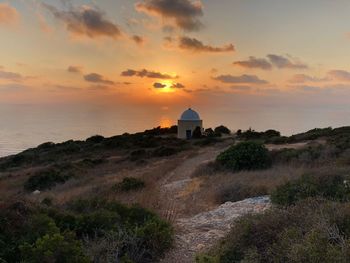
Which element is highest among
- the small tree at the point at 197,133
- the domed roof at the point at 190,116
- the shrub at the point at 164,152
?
the domed roof at the point at 190,116

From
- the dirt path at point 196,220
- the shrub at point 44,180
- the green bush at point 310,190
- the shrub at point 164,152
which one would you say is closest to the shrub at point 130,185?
the dirt path at point 196,220

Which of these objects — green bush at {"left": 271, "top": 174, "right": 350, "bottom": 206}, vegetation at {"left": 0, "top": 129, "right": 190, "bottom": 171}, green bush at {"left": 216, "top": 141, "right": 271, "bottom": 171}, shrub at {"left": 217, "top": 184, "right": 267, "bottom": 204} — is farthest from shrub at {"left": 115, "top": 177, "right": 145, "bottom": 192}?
vegetation at {"left": 0, "top": 129, "right": 190, "bottom": 171}

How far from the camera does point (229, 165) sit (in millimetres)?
17953

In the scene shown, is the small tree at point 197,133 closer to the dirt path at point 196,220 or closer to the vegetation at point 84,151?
the vegetation at point 84,151

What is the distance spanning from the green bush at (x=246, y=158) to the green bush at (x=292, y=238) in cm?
1134

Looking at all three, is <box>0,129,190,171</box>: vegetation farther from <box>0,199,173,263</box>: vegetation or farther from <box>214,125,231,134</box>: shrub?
<box>0,199,173,263</box>: vegetation

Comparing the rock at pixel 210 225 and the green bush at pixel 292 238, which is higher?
the green bush at pixel 292 238

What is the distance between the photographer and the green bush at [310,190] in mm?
8266

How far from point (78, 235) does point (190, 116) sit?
38567 millimetres

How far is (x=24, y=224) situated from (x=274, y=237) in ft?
12.3

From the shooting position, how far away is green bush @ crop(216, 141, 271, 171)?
1769 centimetres

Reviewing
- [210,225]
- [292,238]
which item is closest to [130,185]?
[210,225]

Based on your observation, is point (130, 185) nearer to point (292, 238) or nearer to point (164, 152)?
point (292, 238)

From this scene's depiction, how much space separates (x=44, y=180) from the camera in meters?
20.6
